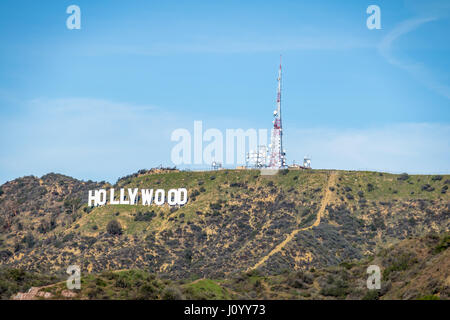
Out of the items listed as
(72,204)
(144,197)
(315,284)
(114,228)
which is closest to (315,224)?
(315,284)

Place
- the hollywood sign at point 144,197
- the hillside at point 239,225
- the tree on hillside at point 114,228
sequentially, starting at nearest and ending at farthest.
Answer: the hillside at point 239,225, the tree on hillside at point 114,228, the hollywood sign at point 144,197

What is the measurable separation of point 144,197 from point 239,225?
74.0ft

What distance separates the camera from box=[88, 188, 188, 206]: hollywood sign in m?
132

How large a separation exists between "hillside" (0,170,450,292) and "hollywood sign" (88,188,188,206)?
161 centimetres

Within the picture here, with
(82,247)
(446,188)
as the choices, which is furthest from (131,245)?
(446,188)

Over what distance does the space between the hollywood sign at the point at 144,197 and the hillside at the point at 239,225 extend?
5.27ft

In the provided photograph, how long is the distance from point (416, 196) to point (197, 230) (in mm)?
37888

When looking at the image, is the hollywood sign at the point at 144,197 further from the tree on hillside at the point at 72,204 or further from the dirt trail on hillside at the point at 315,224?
the dirt trail on hillside at the point at 315,224

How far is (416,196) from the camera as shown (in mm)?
119125

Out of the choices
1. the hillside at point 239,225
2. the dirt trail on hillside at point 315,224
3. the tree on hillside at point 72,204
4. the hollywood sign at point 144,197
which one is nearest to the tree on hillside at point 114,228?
the hillside at point 239,225

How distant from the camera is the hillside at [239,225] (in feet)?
348

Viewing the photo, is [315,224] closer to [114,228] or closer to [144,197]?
[144,197]

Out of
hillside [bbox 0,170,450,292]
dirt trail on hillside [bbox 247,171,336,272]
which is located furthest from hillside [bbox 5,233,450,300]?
hillside [bbox 0,170,450,292]
